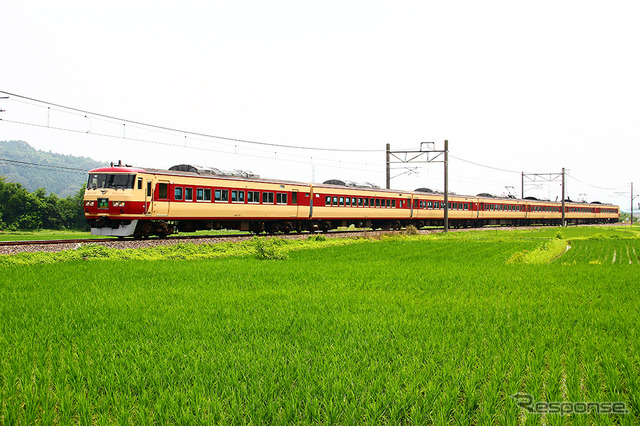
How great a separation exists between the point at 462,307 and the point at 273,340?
12.3 ft

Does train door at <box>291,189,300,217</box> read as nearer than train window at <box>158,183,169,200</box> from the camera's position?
No

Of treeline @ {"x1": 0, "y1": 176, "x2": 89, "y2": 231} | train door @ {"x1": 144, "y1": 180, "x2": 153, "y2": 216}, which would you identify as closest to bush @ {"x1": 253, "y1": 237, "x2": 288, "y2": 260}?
train door @ {"x1": 144, "y1": 180, "x2": 153, "y2": 216}

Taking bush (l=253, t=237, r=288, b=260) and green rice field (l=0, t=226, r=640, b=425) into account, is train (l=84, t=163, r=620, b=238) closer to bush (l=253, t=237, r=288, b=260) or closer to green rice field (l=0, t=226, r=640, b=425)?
bush (l=253, t=237, r=288, b=260)


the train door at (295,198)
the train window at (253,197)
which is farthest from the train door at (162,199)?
the train door at (295,198)

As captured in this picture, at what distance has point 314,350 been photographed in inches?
218

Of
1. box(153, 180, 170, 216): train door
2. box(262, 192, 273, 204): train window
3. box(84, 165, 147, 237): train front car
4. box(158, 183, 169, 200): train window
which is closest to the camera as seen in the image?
box(84, 165, 147, 237): train front car

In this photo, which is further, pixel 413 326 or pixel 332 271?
pixel 332 271

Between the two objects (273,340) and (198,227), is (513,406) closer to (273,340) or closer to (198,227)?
(273,340)

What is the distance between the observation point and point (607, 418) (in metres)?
3.68

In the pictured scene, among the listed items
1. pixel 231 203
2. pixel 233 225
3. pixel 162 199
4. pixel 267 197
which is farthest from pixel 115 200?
pixel 267 197

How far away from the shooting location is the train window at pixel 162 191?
22.7 m

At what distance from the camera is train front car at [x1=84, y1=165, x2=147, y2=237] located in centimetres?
2161

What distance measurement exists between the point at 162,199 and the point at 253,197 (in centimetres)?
598

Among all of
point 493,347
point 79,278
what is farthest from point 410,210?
point 493,347
